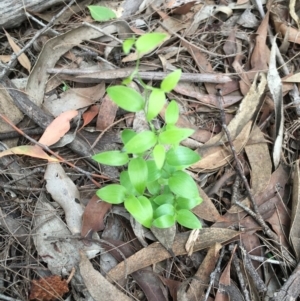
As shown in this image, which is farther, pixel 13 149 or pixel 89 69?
pixel 89 69

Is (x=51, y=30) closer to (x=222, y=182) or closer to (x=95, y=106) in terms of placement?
(x=95, y=106)

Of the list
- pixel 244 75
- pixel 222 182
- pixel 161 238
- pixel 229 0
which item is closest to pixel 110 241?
pixel 161 238

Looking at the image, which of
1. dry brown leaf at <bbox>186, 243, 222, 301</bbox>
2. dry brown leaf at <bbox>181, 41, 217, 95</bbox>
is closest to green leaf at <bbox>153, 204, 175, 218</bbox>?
dry brown leaf at <bbox>186, 243, 222, 301</bbox>

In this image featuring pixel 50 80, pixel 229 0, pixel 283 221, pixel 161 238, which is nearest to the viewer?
pixel 161 238

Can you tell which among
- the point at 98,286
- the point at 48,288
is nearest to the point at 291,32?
the point at 98,286

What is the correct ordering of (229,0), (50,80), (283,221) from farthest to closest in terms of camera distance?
1. (229,0)
2. (50,80)
3. (283,221)

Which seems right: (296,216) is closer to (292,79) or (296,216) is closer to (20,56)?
(292,79)
